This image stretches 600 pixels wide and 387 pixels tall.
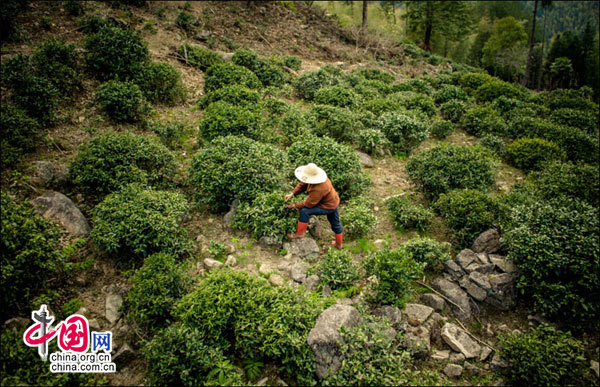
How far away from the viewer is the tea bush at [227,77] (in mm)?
13745

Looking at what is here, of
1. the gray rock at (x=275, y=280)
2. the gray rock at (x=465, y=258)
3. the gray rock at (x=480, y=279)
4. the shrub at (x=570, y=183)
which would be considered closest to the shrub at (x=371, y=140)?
the shrub at (x=570, y=183)

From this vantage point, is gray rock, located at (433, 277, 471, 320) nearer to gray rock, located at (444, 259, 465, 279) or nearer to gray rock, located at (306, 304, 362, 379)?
gray rock, located at (444, 259, 465, 279)

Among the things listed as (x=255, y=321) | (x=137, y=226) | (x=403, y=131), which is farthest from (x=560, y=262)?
(x=137, y=226)

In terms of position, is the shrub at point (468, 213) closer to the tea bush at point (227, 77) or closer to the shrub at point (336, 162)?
the shrub at point (336, 162)

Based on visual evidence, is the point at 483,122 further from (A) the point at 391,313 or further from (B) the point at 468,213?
(A) the point at 391,313

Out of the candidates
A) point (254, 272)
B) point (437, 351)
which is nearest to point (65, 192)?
point (254, 272)

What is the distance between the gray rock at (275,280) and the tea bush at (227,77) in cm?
946

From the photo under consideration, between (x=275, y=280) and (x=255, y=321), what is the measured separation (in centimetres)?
143

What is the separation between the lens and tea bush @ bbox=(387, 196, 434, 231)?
8.80m

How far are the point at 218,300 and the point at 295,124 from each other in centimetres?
788

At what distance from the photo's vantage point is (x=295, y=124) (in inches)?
472

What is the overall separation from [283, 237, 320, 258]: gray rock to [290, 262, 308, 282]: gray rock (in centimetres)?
38

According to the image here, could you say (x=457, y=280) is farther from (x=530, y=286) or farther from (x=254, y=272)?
(x=254, y=272)

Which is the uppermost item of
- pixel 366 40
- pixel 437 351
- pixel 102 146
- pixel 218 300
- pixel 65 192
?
pixel 366 40
